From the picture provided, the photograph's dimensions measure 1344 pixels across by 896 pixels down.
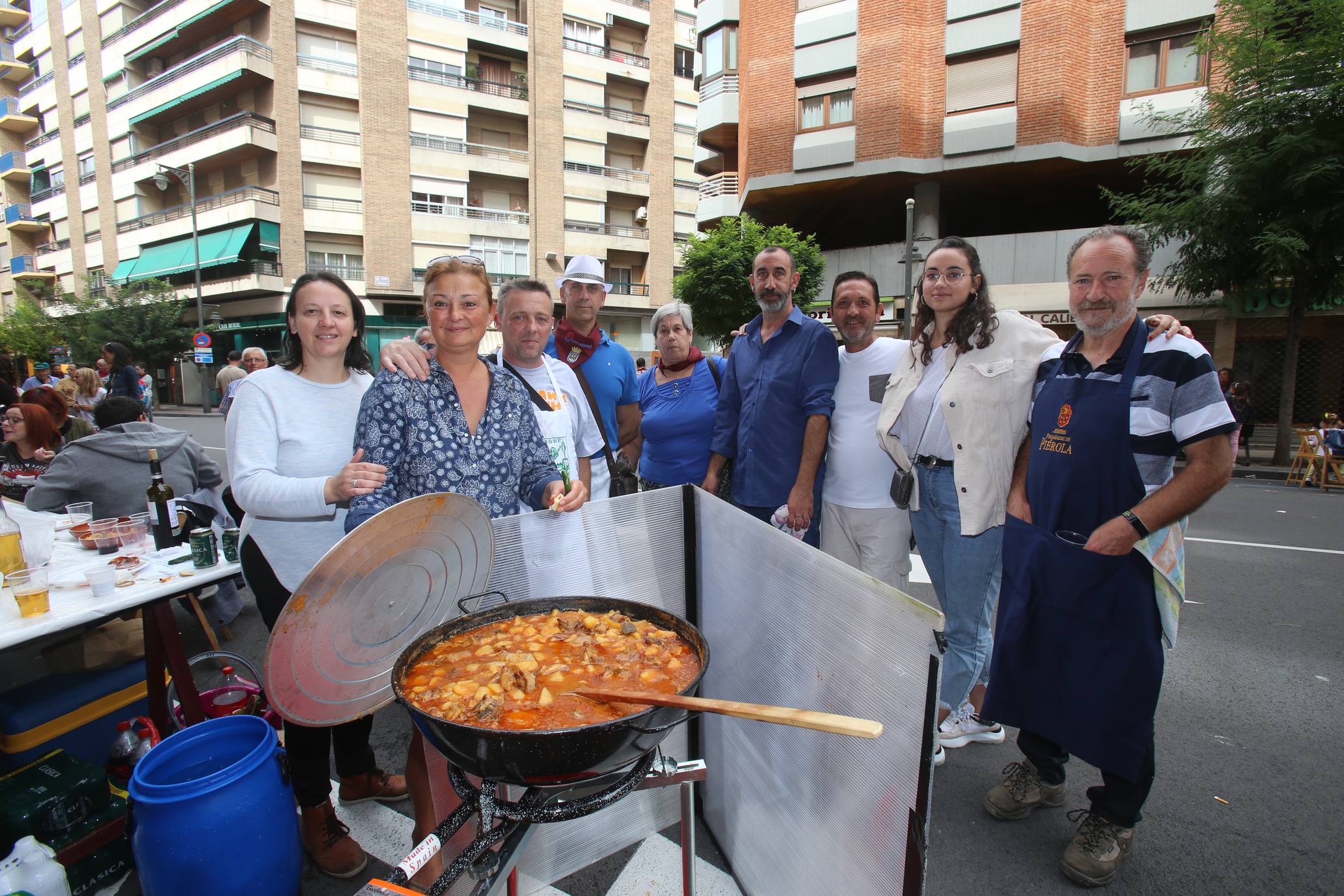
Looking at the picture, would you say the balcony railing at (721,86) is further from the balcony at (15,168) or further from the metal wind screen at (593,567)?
the balcony at (15,168)

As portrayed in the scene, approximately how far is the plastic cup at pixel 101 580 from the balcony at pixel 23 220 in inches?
2030

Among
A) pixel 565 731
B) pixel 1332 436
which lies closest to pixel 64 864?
pixel 565 731

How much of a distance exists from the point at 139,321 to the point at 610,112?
78.1 ft

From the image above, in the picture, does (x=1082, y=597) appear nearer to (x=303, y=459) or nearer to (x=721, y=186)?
(x=303, y=459)

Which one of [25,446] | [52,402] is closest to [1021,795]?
[25,446]

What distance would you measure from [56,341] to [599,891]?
44722mm

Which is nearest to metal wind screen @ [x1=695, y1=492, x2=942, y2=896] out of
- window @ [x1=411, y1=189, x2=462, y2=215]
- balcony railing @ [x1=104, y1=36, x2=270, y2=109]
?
window @ [x1=411, y1=189, x2=462, y2=215]

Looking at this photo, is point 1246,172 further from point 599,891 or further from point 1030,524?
point 599,891

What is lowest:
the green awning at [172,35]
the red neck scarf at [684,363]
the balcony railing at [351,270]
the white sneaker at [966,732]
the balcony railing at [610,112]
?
the white sneaker at [966,732]

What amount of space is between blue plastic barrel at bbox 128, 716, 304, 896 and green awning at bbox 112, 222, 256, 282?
30775mm

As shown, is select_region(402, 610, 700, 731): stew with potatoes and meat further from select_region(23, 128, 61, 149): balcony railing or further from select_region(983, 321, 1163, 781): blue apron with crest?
select_region(23, 128, 61, 149): balcony railing

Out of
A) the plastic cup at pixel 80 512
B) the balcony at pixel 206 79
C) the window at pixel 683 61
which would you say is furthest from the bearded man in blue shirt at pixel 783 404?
the window at pixel 683 61

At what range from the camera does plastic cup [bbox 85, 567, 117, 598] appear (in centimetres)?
265

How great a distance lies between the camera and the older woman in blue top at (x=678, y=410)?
414cm
